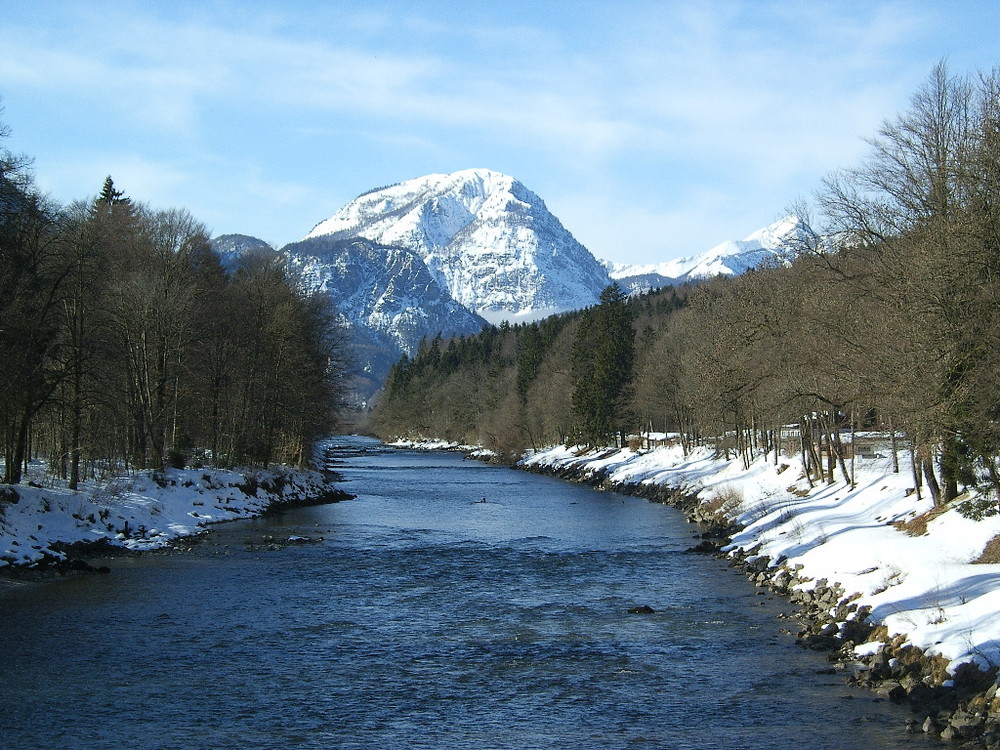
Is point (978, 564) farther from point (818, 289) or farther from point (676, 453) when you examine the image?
point (676, 453)

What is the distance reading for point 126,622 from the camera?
22.6 metres

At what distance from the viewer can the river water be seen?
15.2 metres

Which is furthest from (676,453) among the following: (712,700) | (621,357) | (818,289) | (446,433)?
(446,433)

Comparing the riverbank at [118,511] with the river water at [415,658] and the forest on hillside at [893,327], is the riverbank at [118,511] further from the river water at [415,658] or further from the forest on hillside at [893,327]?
the forest on hillside at [893,327]

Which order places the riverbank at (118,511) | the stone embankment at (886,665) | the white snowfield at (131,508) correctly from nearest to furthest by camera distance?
the stone embankment at (886,665) < the riverbank at (118,511) < the white snowfield at (131,508)

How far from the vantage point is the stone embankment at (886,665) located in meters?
14.5

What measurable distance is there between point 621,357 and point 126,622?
230 feet

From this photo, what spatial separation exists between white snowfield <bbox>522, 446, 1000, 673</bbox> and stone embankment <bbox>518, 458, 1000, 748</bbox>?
0.26 m

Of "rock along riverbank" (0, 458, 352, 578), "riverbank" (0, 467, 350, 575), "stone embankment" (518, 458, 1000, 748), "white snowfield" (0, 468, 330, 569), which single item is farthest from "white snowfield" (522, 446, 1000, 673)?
"white snowfield" (0, 468, 330, 569)

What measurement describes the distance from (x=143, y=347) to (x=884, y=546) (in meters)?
34.9

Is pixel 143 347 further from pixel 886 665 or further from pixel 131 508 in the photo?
pixel 886 665

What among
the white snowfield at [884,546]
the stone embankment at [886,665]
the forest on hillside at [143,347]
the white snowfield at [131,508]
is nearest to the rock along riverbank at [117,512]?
the white snowfield at [131,508]

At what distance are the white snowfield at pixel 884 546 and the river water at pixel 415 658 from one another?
2.01 meters

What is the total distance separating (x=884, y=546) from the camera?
84.6 feet
